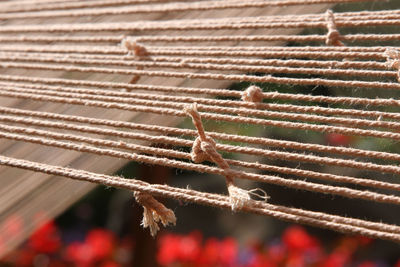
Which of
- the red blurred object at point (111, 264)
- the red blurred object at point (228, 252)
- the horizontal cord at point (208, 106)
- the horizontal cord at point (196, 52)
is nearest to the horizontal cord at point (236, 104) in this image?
the horizontal cord at point (208, 106)

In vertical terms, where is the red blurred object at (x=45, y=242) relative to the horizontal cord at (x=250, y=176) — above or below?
below

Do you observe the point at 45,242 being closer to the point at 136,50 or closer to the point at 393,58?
the point at 136,50

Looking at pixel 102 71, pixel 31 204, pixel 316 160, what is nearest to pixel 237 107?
pixel 316 160

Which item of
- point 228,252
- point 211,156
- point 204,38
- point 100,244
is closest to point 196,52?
point 204,38

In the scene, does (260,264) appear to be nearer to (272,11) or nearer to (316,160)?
(272,11)

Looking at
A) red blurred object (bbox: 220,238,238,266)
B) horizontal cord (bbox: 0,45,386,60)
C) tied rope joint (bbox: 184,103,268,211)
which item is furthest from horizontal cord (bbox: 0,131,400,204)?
red blurred object (bbox: 220,238,238,266)

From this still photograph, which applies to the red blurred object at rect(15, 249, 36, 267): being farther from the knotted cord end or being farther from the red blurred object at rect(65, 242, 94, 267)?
the knotted cord end

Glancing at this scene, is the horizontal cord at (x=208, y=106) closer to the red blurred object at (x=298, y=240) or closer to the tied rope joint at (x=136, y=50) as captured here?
the tied rope joint at (x=136, y=50)
